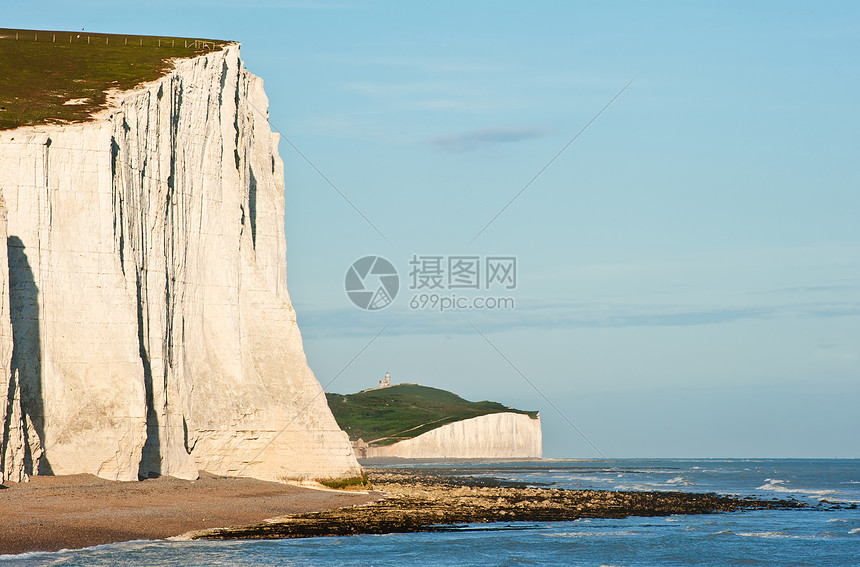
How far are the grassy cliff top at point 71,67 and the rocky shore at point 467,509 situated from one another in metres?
16.2

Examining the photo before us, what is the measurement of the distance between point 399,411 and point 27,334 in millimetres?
116938

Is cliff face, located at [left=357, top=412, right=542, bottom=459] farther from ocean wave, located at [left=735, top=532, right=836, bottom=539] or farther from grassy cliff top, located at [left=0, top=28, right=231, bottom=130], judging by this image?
ocean wave, located at [left=735, top=532, right=836, bottom=539]

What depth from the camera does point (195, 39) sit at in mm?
45625

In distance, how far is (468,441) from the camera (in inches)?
4909

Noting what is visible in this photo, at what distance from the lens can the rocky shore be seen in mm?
26859

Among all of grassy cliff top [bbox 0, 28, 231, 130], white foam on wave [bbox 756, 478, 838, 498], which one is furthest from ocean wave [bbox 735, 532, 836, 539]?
grassy cliff top [bbox 0, 28, 231, 130]

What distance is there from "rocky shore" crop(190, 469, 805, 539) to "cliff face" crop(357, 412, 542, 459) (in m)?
75.0

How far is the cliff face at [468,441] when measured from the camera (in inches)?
4872

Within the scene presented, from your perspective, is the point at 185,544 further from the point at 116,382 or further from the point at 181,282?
the point at 181,282

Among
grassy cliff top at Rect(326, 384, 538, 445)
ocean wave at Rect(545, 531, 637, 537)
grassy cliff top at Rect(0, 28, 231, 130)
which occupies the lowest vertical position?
ocean wave at Rect(545, 531, 637, 537)

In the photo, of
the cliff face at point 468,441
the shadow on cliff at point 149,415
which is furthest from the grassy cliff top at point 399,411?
the shadow on cliff at point 149,415

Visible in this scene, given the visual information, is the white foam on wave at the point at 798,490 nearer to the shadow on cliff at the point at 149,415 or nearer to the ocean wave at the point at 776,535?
the ocean wave at the point at 776,535

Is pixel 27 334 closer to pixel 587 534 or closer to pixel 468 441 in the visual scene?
pixel 587 534

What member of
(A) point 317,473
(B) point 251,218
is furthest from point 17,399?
(B) point 251,218
